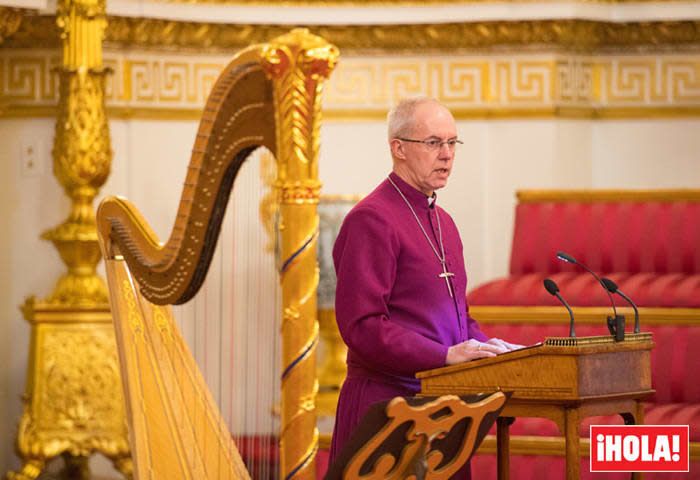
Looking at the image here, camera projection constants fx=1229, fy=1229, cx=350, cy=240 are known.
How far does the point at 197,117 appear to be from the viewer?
7234 millimetres

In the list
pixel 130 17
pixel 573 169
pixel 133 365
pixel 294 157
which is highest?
pixel 130 17

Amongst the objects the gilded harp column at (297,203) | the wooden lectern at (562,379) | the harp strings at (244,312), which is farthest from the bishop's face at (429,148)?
the harp strings at (244,312)

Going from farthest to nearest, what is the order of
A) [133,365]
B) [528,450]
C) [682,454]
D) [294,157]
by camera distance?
[528,450]
[133,365]
[682,454]
[294,157]

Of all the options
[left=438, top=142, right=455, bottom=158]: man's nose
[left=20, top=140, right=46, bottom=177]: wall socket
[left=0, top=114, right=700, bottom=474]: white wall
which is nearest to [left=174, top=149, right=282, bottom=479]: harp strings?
[left=0, top=114, right=700, bottom=474]: white wall

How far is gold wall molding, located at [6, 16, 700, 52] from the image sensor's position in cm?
709

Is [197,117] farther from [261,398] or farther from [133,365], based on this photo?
[133,365]

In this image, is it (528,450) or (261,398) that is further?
(261,398)

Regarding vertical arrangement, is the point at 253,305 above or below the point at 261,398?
above

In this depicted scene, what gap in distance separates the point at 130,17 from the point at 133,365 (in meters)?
3.51

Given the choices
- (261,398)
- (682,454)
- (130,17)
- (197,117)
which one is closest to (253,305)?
(261,398)

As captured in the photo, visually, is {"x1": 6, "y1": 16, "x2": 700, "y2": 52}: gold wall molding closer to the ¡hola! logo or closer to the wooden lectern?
the ¡hola! logo

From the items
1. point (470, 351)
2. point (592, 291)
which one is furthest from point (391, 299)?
point (592, 291)

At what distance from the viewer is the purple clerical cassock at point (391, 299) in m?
2.76

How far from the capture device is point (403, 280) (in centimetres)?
286
